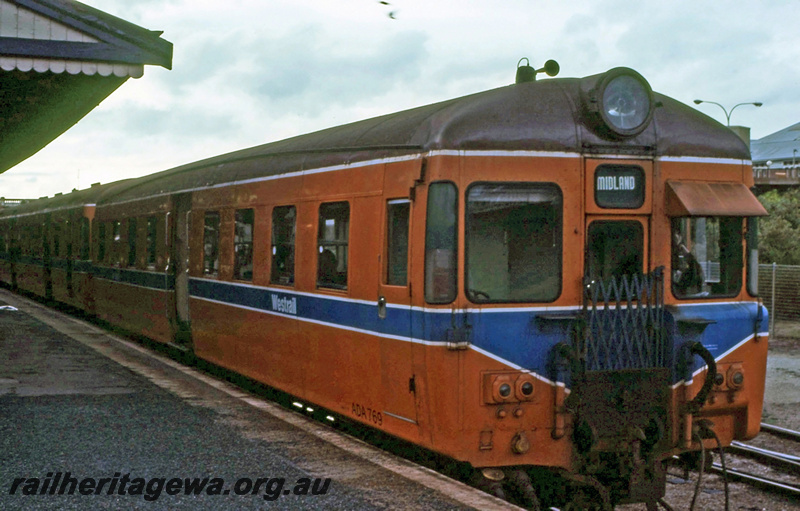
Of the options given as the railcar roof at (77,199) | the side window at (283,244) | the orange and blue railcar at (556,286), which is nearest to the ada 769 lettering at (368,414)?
the orange and blue railcar at (556,286)

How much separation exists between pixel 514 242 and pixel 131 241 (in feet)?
32.0

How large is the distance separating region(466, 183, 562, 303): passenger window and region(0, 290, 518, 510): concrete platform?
137cm

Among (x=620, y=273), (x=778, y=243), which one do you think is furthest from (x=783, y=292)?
(x=620, y=273)

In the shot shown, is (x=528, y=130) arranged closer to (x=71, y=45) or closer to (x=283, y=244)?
(x=283, y=244)

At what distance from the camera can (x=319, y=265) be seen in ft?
24.8

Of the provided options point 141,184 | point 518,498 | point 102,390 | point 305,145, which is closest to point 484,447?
point 518,498

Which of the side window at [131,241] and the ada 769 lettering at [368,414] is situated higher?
the side window at [131,241]

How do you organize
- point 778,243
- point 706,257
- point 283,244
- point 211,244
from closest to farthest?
point 706,257 → point 283,244 → point 211,244 → point 778,243

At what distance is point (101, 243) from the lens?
54.2 ft

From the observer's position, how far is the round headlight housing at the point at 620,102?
6066 millimetres

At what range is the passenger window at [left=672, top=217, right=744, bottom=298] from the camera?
6.38 meters

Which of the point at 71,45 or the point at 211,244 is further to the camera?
the point at 211,244

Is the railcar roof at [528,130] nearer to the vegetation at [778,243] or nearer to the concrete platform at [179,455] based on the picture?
the concrete platform at [179,455]
